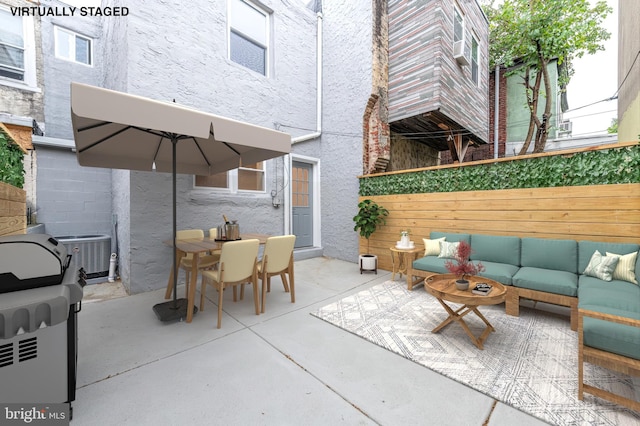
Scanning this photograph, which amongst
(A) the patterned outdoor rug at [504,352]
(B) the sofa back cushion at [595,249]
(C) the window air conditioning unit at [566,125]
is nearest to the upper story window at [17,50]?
(A) the patterned outdoor rug at [504,352]

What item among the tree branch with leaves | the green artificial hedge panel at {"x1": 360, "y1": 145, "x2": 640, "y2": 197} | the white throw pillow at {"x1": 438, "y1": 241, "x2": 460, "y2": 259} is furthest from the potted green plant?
the tree branch with leaves

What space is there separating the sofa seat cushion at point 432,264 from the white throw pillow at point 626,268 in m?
1.74

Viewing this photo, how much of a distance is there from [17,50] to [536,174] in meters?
9.88

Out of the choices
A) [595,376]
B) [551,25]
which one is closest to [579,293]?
[595,376]

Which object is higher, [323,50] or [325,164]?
[323,50]

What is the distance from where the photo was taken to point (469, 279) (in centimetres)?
288

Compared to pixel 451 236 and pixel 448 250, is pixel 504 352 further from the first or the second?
pixel 451 236

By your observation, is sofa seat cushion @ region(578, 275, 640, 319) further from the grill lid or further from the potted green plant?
the grill lid

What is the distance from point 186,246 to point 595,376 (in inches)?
163

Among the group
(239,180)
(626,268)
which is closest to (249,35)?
(239,180)

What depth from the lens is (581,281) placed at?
111 inches

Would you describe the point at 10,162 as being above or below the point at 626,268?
above

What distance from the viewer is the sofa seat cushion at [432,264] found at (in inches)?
147

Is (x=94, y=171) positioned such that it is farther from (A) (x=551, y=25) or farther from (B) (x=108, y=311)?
(A) (x=551, y=25)
